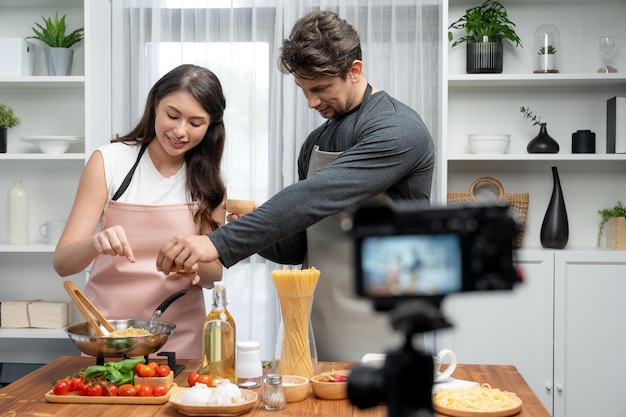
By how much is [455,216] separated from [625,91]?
3.51 m

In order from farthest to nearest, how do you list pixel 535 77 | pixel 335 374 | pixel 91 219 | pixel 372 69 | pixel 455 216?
1. pixel 372 69
2. pixel 535 77
3. pixel 91 219
4. pixel 335 374
5. pixel 455 216

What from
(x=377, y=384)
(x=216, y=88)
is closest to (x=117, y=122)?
(x=216, y=88)

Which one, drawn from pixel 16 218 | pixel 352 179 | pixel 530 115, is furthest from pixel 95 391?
pixel 530 115

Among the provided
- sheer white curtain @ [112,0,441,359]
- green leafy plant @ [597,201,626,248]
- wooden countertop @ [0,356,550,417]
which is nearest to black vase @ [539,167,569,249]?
green leafy plant @ [597,201,626,248]

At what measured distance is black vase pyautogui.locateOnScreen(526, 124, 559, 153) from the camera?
355 cm

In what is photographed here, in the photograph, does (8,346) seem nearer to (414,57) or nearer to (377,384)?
(414,57)

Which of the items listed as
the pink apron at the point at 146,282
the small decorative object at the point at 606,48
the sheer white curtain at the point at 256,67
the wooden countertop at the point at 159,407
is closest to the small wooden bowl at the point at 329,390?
the wooden countertop at the point at 159,407

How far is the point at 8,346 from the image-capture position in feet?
12.8

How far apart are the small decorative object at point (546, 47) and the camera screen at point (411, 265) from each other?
10.5 feet

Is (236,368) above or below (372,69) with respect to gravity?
below

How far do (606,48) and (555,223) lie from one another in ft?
2.87

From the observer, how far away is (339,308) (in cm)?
230

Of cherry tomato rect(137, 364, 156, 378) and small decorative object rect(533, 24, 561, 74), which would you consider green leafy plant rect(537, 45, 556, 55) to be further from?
cherry tomato rect(137, 364, 156, 378)

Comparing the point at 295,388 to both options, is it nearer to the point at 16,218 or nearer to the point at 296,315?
the point at 296,315
